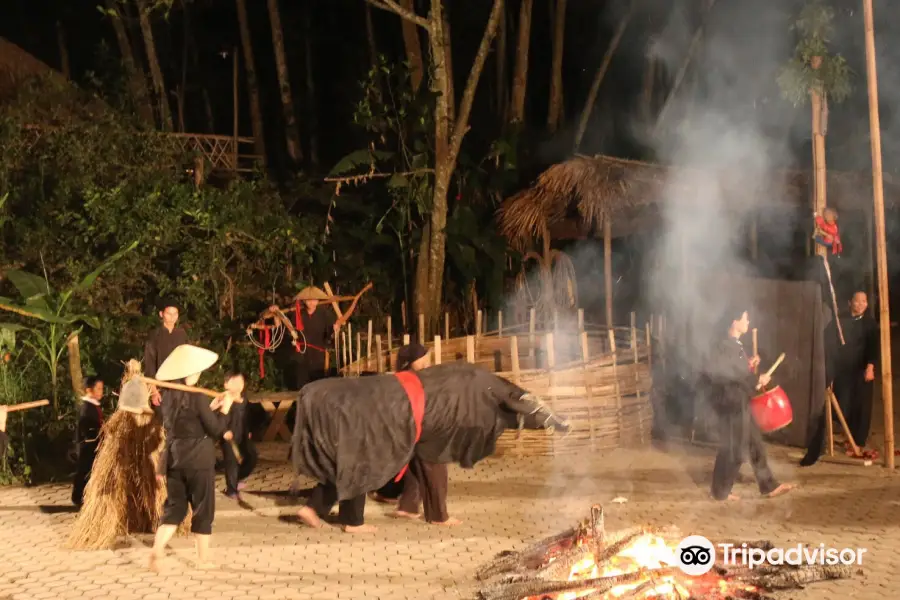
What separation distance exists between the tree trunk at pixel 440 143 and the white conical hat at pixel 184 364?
7360 mm

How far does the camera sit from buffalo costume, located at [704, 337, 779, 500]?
28.2ft

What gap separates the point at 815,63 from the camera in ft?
34.2

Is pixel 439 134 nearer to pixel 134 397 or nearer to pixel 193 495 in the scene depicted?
pixel 134 397

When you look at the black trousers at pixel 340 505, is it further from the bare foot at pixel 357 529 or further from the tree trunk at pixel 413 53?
the tree trunk at pixel 413 53

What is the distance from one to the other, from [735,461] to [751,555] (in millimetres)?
2009

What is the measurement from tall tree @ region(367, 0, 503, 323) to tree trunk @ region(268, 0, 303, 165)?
470 cm

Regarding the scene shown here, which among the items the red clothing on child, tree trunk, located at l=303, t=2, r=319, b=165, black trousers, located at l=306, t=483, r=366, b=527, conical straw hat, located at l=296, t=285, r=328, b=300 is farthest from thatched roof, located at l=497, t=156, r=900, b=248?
tree trunk, located at l=303, t=2, r=319, b=165

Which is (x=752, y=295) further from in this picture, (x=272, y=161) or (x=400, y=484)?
(x=272, y=161)

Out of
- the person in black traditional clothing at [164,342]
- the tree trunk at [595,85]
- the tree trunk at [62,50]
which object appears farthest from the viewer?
the tree trunk at [62,50]

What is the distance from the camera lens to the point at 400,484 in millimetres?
9055

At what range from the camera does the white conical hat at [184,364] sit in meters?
7.18

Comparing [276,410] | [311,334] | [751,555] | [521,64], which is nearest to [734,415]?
[751,555]

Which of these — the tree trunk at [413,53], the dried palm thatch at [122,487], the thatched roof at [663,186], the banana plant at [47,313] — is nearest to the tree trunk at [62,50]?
the tree trunk at [413,53]

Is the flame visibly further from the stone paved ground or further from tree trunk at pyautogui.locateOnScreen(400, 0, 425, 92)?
tree trunk at pyautogui.locateOnScreen(400, 0, 425, 92)
